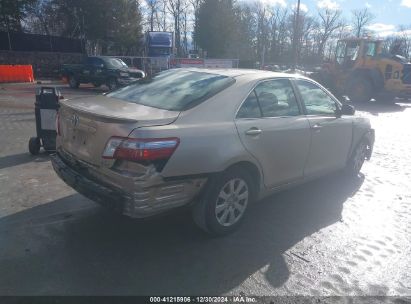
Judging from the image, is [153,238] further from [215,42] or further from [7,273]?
[215,42]

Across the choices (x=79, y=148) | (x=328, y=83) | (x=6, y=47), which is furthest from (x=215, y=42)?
(x=79, y=148)

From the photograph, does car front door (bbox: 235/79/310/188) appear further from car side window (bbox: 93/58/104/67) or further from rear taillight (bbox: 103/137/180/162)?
car side window (bbox: 93/58/104/67)

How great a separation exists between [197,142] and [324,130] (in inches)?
87.1

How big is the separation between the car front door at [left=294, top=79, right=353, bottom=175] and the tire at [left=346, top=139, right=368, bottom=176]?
1.18ft

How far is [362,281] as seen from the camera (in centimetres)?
330

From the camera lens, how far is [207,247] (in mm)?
3721

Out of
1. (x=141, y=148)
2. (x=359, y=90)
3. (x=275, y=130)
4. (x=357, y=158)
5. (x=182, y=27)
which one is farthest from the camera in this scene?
(x=182, y=27)

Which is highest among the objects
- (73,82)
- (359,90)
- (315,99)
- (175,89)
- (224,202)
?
(175,89)

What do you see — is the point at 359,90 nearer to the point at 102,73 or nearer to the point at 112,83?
the point at 112,83

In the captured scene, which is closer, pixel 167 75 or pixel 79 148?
pixel 79 148

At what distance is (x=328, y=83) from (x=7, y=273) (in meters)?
17.3

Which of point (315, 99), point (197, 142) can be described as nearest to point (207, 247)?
point (197, 142)

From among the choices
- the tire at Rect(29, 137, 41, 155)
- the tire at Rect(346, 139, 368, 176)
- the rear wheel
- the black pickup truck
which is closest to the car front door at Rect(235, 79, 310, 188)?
the tire at Rect(346, 139, 368, 176)

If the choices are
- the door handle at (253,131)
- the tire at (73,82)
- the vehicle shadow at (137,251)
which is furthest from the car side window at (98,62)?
the door handle at (253,131)
